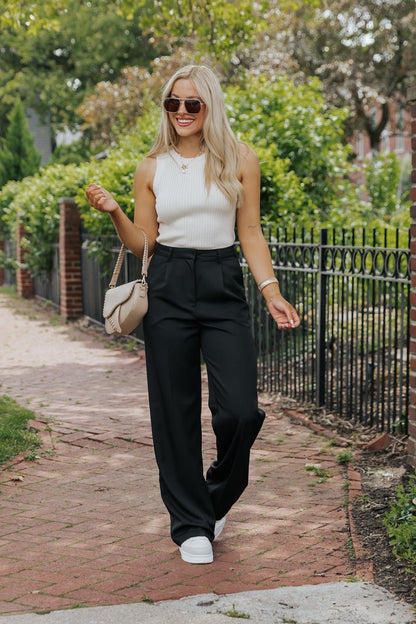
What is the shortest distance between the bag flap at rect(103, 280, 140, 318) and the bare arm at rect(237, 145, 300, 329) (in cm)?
54

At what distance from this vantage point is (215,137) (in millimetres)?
3783

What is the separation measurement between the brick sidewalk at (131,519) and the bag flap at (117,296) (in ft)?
3.66

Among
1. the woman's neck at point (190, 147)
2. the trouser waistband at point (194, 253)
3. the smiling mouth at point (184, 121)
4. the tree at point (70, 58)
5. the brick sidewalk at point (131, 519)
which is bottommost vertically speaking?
the brick sidewalk at point (131, 519)

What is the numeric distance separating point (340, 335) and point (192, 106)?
163 inches

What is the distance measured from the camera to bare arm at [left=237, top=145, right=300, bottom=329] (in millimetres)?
3836

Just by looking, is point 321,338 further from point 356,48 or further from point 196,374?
point 356,48

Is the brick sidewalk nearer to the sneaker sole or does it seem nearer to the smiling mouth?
the sneaker sole

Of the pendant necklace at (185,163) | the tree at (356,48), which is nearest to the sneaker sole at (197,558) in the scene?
the pendant necklace at (185,163)

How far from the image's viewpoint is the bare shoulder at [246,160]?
385 centimetres

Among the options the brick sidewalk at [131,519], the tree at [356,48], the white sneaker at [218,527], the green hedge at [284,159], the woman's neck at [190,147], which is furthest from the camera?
the tree at [356,48]

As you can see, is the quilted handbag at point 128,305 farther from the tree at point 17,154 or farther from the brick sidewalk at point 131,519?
the tree at point 17,154

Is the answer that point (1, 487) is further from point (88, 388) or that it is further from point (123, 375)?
point (123, 375)

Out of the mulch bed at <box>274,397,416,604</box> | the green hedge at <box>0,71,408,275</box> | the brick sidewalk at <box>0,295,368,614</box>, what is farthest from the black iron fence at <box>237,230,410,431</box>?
the green hedge at <box>0,71,408,275</box>

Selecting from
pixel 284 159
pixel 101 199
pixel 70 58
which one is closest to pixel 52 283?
pixel 284 159
